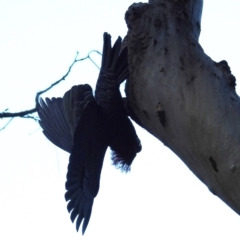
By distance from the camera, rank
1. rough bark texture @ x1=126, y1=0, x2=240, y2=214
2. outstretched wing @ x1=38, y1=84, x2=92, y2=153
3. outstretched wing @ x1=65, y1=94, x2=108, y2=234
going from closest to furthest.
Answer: rough bark texture @ x1=126, y1=0, x2=240, y2=214 → outstretched wing @ x1=65, y1=94, x2=108, y2=234 → outstretched wing @ x1=38, y1=84, x2=92, y2=153

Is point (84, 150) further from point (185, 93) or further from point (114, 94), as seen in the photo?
point (185, 93)

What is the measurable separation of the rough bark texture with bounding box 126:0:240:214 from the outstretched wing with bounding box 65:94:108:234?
0.20m

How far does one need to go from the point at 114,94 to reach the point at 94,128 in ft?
0.53

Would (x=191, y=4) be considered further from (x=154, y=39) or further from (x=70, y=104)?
(x=70, y=104)

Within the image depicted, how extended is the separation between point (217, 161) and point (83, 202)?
984 mm

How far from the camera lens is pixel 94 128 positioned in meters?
2.31

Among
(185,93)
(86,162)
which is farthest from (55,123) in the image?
(185,93)

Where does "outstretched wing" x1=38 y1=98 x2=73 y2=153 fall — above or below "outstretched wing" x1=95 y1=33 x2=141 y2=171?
above

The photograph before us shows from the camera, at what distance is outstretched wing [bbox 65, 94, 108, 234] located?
2.28 m

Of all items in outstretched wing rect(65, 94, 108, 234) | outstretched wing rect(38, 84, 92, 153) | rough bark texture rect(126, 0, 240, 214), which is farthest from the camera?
outstretched wing rect(38, 84, 92, 153)

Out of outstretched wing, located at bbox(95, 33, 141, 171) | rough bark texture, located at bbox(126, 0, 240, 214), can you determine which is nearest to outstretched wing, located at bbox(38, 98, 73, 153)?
outstretched wing, located at bbox(95, 33, 141, 171)

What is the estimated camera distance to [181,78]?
5.98 ft

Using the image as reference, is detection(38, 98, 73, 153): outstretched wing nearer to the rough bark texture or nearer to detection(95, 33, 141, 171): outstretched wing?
detection(95, 33, 141, 171): outstretched wing

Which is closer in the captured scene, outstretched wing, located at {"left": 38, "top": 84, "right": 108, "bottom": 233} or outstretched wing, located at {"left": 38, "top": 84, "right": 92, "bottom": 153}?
outstretched wing, located at {"left": 38, "top": 84, "right": 108, "bottom": 233}
